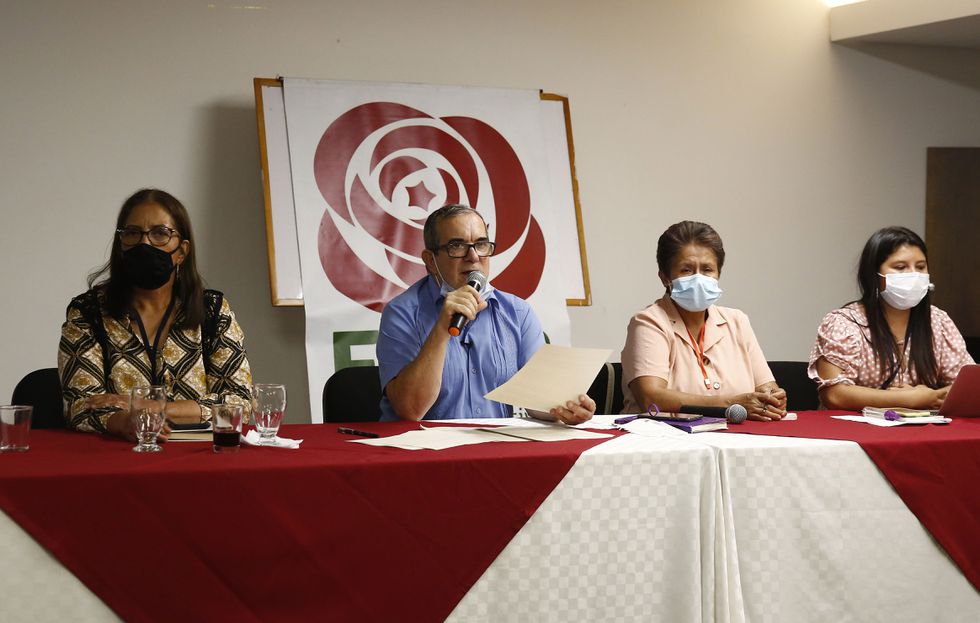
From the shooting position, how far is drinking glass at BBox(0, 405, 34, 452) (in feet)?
6.06

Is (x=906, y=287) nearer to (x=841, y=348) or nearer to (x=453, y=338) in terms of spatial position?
(x=841, y=348)

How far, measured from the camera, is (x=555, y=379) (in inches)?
88.8

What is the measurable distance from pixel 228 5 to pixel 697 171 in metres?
2.47

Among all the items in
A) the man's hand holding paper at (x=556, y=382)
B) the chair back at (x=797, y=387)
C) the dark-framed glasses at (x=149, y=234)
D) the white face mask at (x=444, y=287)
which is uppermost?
the dark-framed glasses at (x=149, y=234)

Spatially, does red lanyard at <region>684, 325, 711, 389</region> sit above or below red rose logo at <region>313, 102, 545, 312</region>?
below

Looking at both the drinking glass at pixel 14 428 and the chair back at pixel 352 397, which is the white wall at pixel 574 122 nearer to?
the chair back at pixel 352 397

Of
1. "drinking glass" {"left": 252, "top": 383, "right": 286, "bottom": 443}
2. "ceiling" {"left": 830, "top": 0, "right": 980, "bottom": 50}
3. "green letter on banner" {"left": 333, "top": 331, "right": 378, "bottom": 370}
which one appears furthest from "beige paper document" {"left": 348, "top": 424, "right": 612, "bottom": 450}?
"ceiling" {"left": 830, "top": 0, "right": 980, "bottom": 50}

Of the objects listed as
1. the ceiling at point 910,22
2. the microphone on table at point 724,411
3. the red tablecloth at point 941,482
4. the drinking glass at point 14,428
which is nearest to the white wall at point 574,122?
the ceiling at point 910,22

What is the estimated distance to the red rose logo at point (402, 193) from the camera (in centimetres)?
427

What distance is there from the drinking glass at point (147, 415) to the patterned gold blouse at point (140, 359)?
35 centimetres

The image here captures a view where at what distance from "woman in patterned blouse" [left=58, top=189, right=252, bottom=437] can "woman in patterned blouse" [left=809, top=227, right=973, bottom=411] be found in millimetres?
1849

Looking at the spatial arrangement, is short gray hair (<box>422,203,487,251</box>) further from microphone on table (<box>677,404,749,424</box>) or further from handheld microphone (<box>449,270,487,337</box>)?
microphone on table (<box>677,404,749,424</box>)

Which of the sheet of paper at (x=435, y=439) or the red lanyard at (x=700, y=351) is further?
the red lanyard at (x=700, y=351)

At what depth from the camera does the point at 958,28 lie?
5.09 metres
